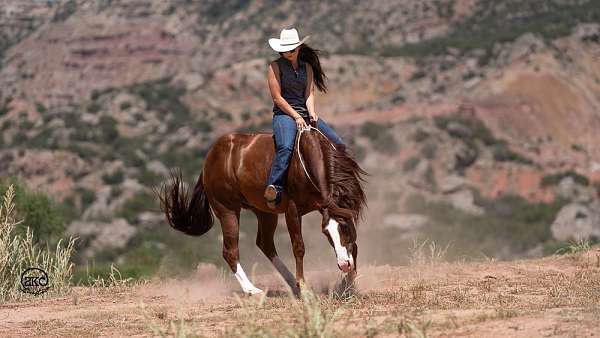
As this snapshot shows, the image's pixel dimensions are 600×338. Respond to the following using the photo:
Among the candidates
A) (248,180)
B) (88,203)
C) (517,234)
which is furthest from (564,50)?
(248,180)

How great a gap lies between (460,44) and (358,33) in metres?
15.3

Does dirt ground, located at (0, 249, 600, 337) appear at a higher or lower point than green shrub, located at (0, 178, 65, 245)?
higher

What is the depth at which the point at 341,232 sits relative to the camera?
824 cm

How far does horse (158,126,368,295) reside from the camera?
8469mm

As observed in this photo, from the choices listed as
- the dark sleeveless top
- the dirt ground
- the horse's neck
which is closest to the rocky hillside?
the dirt ground

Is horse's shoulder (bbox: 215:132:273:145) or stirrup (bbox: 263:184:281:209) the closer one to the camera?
stirrup (bbox: 263:184:281:209)

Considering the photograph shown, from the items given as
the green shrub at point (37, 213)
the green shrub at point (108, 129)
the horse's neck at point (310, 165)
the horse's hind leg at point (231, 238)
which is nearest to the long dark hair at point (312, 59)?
the horse's neck at point (310, 165)

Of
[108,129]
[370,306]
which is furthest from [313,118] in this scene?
[108,129]

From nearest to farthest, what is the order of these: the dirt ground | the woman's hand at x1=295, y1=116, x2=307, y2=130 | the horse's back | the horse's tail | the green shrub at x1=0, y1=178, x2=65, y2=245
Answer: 1. the dirt ground
2. the woman's hand at x1=295, y1=116, x2=307, y2=130
3. the horse's back
4. the horse's tail
5. the green shrub at x1=0, y1=178, x2=65, y2=245

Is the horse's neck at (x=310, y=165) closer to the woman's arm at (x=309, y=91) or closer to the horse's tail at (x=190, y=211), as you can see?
the woman's arm at (x=309, y=91)

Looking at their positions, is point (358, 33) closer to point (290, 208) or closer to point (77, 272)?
point (77, 272)

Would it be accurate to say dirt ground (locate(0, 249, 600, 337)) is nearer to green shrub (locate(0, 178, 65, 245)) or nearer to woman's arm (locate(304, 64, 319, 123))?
woman's arm (locate(304, 64, 319, 123))
